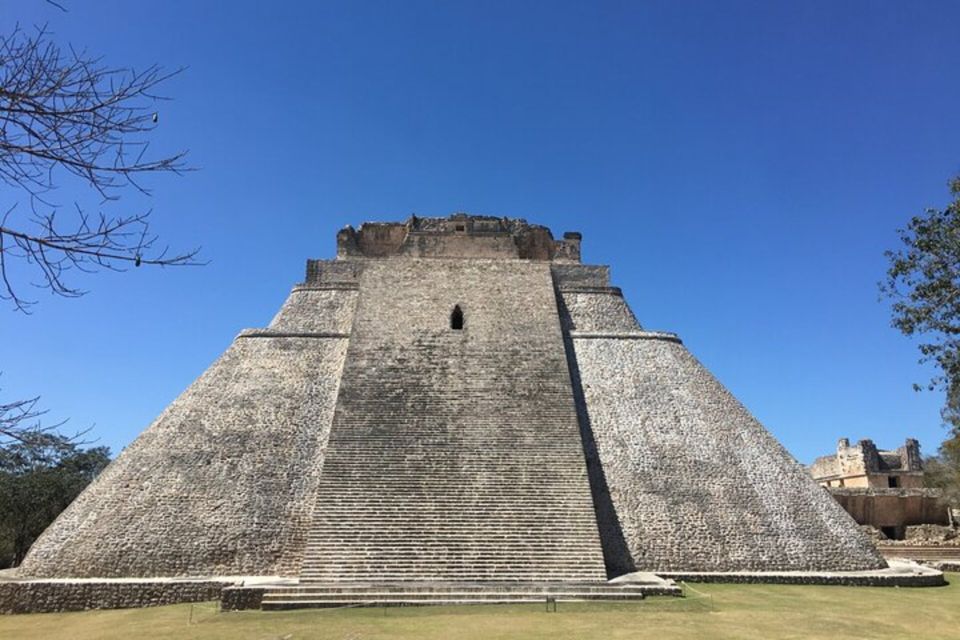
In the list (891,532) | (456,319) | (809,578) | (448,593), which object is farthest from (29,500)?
(891,532)

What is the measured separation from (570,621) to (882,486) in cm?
1714

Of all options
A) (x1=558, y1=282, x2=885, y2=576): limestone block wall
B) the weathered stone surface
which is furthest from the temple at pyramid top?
the weathered stone surface

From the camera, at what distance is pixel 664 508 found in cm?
1040

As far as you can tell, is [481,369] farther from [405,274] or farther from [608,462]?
[405,274]

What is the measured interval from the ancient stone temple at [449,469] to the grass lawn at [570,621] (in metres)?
0.91

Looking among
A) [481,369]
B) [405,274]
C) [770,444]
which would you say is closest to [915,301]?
[770,444]

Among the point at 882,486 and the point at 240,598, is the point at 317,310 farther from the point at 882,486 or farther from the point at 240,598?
the point at 882,486

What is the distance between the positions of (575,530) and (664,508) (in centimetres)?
173

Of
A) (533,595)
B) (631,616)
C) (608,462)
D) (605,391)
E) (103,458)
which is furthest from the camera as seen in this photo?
(103,458)

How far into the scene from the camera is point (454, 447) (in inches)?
435

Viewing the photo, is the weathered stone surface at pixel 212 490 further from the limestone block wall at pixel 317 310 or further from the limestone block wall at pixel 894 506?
the limestone block wall at pixel 894 506

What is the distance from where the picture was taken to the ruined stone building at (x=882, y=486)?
17.6 meters

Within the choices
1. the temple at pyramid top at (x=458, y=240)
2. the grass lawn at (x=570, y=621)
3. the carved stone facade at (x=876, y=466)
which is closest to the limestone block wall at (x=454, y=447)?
the grass lawn at (x=570, y=621)

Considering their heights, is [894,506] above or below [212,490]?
below
